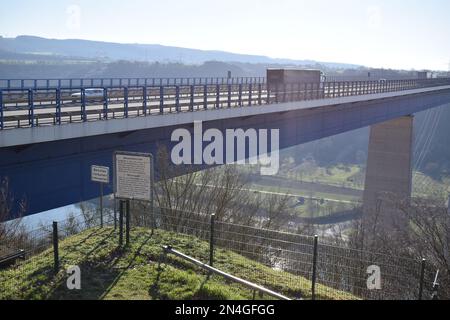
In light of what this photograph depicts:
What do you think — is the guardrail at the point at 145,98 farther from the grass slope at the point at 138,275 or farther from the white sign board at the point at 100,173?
the grass slope at the point at 138,275

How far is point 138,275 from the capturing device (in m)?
9.59

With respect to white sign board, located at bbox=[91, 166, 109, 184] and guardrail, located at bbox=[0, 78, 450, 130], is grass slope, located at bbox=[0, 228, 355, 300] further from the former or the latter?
guardrail, located at bbox=[0, 78, 450, 130]

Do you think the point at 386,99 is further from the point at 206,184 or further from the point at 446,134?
the point at 446,134

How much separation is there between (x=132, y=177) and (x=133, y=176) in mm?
30

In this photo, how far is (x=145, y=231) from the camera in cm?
1212

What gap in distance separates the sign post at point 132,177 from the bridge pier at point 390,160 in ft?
120

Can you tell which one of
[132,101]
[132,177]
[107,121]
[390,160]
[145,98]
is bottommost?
[390,160]

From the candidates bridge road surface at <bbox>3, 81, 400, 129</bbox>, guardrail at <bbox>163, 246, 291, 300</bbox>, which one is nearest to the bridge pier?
bridge road surface at <bbox>3, 81, 400, 129</bbox>

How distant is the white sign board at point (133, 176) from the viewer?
10617mm

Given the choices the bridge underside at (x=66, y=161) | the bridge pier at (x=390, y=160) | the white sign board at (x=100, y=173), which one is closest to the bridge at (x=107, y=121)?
the bridge underside at (x=66, y=161)

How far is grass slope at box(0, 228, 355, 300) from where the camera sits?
8.80 m

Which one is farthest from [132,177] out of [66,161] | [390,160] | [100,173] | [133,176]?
[390,160]

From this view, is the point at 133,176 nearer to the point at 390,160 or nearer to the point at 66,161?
the point at 66,161

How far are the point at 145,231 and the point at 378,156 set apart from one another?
38.4 m
